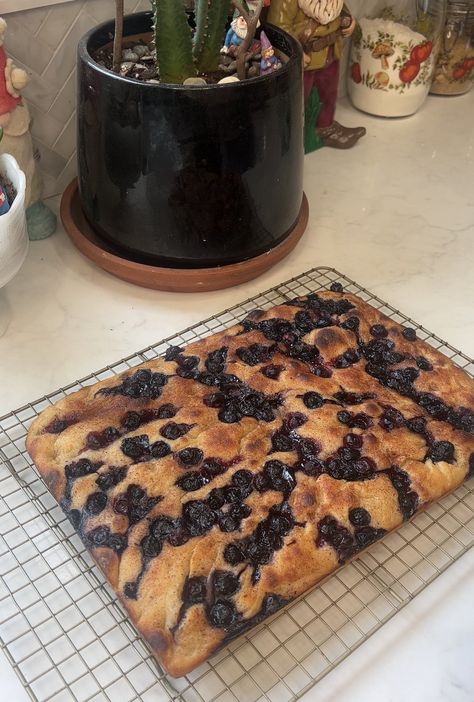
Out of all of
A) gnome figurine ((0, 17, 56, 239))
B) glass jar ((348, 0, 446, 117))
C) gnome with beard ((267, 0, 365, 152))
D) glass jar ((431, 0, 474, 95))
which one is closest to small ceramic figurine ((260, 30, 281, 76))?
gnome with beard ((267, 0, 365, 152))

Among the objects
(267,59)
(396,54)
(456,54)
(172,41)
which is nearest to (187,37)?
(172,41)

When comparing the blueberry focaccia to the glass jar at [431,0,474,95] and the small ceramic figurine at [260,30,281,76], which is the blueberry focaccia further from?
the glass jar at [431,0,474,95]

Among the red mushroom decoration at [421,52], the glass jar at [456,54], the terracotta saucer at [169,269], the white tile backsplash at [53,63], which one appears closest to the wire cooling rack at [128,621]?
the terracotta saucer at [169,269]

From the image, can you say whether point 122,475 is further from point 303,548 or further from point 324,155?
point 324,155

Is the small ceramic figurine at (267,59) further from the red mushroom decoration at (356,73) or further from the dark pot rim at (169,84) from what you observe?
the red mushroom decoration at (356,73)

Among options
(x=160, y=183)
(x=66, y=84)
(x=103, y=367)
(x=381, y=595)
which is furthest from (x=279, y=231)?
(x=381, y=595)
